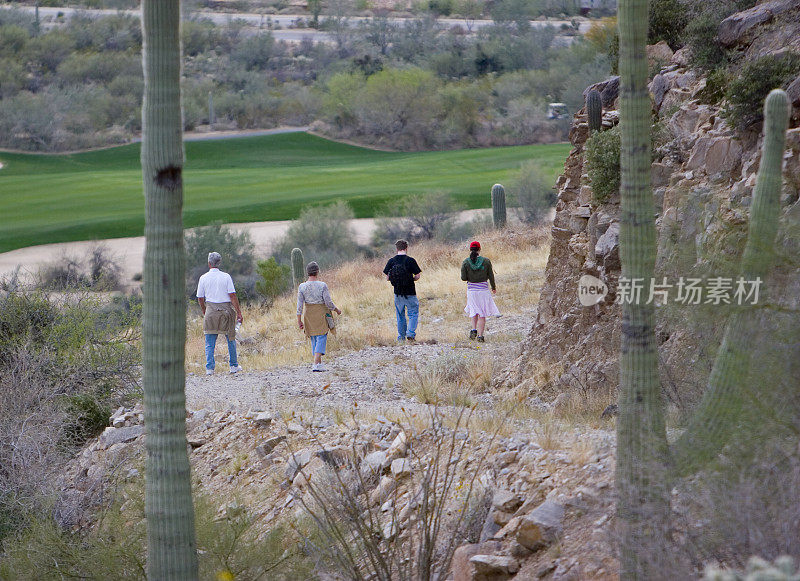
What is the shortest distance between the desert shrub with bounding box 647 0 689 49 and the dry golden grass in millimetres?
5684

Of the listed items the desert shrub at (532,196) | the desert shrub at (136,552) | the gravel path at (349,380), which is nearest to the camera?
the desert shrub at (136,552)

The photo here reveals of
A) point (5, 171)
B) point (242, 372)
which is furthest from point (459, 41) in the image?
point (242, 372)

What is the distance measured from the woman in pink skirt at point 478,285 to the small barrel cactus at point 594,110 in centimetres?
365

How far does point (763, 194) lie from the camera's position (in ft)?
14.7

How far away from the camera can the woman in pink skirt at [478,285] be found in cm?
1277

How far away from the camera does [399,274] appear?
522 inches

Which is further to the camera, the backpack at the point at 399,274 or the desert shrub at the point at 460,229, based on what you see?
the desert shrub at the point at 460,229

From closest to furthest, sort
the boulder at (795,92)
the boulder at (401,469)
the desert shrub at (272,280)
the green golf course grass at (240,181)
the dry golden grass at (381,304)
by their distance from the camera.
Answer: the boulder at (401,469) → the boulder at (795,92) → the dry golden grass at (381,304) → the desert shrub at (272,280) → the green golf course grass at (240,181)

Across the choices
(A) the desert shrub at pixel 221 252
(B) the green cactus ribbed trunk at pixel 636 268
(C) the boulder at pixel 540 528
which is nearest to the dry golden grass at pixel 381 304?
(A) the desert shrub at pixel 221 252

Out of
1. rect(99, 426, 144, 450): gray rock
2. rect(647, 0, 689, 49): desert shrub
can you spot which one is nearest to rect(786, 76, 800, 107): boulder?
rect(647, 0, 689, 49): desert shrub

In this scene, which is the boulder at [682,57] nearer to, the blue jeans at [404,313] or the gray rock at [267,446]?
the blue jeans at [404,313]

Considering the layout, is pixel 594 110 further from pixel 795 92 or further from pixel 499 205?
pixel 499 205

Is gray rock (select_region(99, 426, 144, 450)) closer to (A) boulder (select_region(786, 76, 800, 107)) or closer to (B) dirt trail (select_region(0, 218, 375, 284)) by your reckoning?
(A) boulder (select_region(786, 76, 800, 107))

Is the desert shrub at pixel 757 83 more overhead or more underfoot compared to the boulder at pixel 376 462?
more overhead
